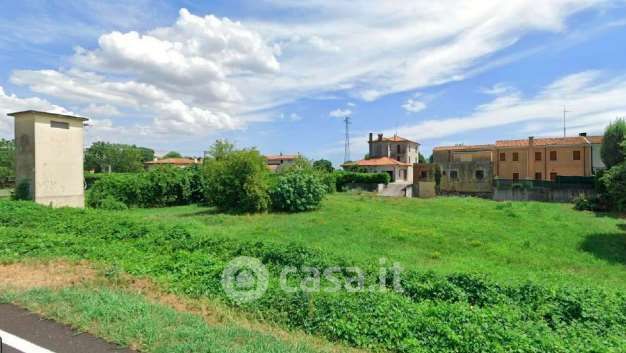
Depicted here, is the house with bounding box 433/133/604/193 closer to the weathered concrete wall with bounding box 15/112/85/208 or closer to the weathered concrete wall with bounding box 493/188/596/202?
the weathered concrete wall with bounding box 493/188/596/202

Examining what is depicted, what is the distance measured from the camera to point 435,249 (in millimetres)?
10883

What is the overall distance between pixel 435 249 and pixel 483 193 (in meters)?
26.0

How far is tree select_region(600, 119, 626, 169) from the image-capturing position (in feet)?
96.0

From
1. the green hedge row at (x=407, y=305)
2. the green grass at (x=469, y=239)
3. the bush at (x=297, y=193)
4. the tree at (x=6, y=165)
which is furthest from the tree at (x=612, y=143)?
the tree at (x=6, y=165)

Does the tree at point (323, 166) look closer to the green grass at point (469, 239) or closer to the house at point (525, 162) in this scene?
the green grass at point (469, 239)

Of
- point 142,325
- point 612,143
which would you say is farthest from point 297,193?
point 612,143

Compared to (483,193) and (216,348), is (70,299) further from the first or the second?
(483,193)

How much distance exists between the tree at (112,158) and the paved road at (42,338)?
67136mm

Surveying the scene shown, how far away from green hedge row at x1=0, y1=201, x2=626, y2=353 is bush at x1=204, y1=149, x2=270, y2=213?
11.5 metres

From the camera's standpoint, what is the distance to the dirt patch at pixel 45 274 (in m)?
5.30

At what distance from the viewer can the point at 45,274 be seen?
5926 millimetres

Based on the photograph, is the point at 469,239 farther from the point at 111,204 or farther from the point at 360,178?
the point at 360,178

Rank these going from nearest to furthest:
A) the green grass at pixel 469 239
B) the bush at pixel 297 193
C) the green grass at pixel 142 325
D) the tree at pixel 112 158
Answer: the green grass at pixel 142 325 → the green grass at pixel 469 239 → the bush at pixel 297 193 → the tree at pixel 112 158

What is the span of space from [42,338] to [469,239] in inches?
455
